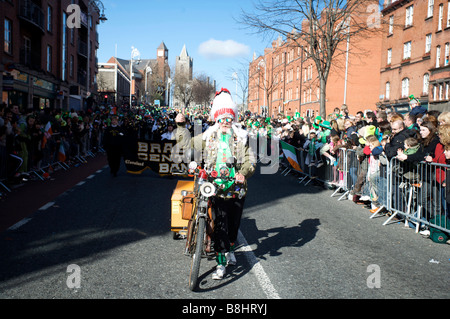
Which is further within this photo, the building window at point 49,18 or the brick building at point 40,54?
the building window at point 49,18

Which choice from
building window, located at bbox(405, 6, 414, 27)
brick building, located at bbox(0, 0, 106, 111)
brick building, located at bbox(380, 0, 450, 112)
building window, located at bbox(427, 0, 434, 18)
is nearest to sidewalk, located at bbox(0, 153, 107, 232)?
brick building, located at bbox(0, 0, 106, 111)

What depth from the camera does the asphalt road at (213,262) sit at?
461 centimetres

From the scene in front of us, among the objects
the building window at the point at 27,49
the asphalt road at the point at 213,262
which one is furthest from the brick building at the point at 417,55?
the asphalt road at the point at 213,262

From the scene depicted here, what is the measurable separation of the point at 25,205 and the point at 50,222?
182 centimetres

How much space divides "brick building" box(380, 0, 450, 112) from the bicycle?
2603cm

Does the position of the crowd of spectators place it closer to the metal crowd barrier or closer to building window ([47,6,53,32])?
the metal crowd barrier

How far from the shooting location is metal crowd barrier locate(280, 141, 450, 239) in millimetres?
7262

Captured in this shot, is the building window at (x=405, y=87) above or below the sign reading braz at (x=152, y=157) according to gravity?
above

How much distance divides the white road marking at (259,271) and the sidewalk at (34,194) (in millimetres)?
3782

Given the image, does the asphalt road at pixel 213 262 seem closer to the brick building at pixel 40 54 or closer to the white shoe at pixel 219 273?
the white shoe at pixel 219 273

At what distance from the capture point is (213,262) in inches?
223

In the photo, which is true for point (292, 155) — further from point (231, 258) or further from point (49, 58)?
point (49, 58)

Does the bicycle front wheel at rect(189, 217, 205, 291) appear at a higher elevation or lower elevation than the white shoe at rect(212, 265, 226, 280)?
higher

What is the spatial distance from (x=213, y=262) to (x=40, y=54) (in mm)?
30187
